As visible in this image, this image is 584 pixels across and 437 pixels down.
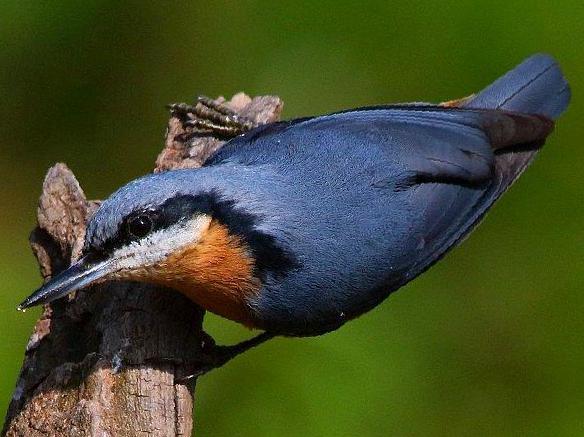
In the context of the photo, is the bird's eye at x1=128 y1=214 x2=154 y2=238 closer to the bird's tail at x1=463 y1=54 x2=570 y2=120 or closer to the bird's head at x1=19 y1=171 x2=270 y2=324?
the bird's head at x1=19 y1=171 x2=270 y2=324

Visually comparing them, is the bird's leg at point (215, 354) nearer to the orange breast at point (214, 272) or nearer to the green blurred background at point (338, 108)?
the orange breast at point (214, 272)

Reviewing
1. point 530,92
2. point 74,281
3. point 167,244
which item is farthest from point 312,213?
point 530,92

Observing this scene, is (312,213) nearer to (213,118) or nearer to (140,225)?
(140,225)

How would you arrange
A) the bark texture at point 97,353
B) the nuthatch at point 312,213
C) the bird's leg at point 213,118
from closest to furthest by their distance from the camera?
the bark texture at point 97,353 → the nuthatch at point 312,213 → the bird's leg at point 213,118

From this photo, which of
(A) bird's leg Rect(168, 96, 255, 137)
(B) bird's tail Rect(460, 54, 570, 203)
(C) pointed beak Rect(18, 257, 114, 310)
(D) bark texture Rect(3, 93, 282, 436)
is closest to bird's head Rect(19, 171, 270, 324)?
(C) pointed beak Rect(18, 257, 114, 310)

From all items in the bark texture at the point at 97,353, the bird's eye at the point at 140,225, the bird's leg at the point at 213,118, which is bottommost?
the bark texture at the point at 97,353

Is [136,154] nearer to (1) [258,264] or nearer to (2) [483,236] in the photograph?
(2) [483,236]

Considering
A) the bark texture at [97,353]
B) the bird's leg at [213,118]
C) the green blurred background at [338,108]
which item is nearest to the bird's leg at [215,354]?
the bark texture at [97,353]

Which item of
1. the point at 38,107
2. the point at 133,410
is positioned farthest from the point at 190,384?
the point at 38,107
